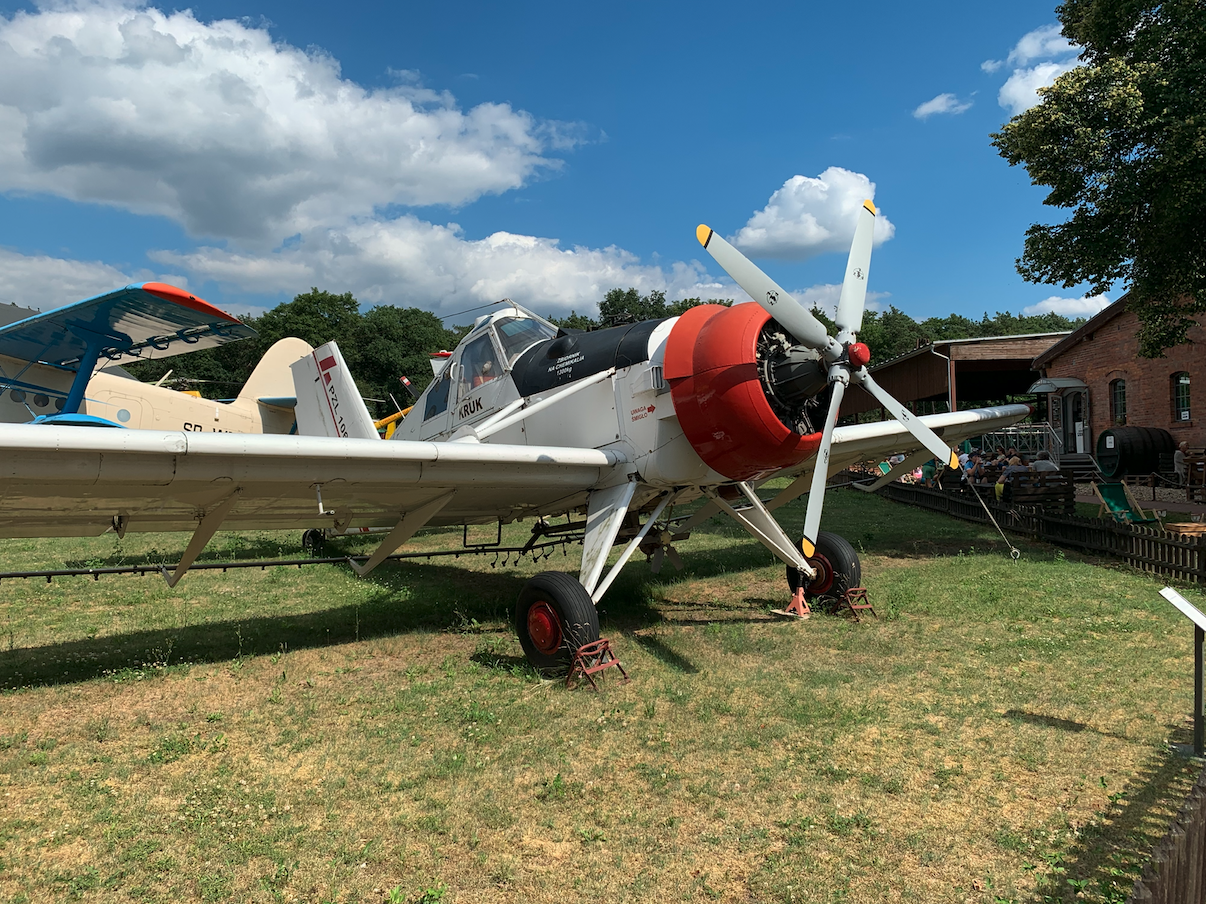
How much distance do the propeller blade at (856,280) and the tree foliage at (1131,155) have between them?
6.59m

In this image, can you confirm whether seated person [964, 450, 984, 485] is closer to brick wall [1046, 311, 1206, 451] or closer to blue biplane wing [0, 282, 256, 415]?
brick wall [1046, 311, 1206, 451]

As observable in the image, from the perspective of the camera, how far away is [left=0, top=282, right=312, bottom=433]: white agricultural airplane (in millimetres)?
13055

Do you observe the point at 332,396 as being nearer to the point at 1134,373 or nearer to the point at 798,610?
the point at 798,610

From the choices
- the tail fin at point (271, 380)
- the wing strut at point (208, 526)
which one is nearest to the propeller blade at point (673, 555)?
the wing strut at point (208, 526)

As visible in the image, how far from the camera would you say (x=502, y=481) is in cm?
579

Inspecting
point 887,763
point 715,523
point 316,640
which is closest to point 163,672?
point 316,640

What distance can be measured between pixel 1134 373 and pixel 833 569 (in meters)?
19.1

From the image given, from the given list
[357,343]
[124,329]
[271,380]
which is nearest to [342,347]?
[357,343]

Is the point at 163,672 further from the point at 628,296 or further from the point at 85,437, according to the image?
the point at 628,296

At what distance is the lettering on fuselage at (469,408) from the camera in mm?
7754

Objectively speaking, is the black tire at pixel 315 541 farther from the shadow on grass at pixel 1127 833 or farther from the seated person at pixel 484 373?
the shadow on grass at pixel 1127 833

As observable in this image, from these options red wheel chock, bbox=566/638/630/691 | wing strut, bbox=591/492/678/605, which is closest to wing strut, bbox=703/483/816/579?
wing strut, bbox=591/492/678/605

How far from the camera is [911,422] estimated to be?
5.93m

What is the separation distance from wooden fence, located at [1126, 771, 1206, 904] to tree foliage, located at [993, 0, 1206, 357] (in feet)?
35.5
